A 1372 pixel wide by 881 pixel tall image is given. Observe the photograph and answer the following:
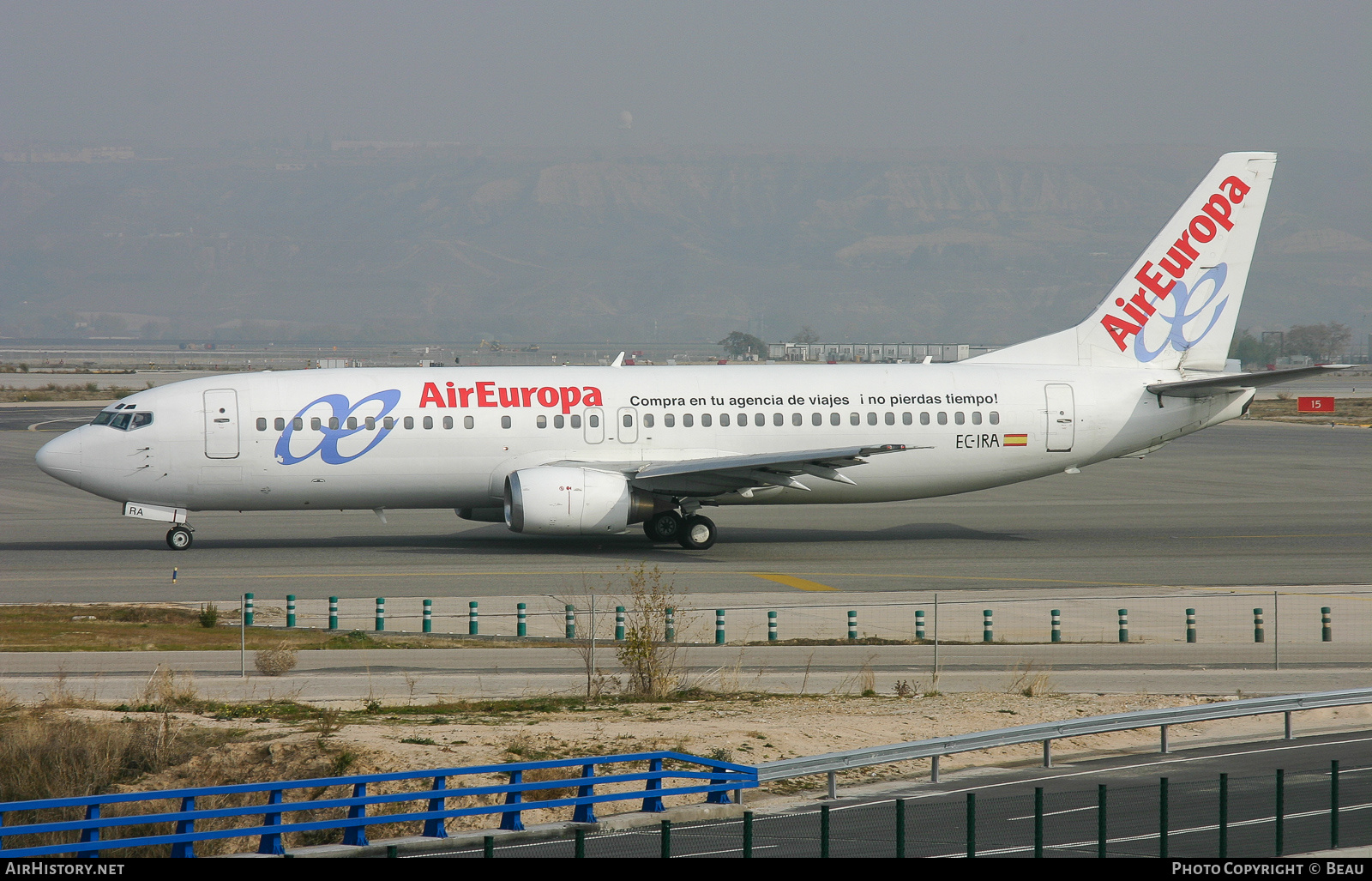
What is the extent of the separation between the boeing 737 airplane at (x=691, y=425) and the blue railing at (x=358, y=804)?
1903 centimetres

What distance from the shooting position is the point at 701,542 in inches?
1401

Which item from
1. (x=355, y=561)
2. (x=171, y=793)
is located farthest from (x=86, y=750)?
(x=355, y=561)

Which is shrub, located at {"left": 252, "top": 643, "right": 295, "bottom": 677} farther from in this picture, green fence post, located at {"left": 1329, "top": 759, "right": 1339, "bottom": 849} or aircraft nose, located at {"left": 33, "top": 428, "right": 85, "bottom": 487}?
green fence post, located at {"left": 1329, "top": 759, "right": 1339, "bottom": 849}

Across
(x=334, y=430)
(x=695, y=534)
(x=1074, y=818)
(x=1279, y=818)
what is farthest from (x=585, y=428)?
(x=1279, y=818)

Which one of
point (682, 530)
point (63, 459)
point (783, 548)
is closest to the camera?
point (63, 459)

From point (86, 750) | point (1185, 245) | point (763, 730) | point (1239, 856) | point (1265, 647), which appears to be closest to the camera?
point (1239, 856)

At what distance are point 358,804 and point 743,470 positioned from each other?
2209 centimetres

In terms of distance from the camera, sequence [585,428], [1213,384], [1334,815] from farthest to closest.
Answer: [1213,384] → [585,428] → [1334,815]

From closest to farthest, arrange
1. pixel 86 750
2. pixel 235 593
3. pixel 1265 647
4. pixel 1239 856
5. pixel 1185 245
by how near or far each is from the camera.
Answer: pixel 1239 856 → pixel 86 750 → pixel 1265 647 → pixel 235 593 → pixel 1185 245

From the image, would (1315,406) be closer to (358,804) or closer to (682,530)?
(682,530)

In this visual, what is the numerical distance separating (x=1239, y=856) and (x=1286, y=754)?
18.1 feet

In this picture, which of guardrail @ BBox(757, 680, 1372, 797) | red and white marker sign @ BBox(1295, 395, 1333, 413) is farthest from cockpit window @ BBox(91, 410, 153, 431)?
red and white marker sign @ BBox(1295, 395, 1333, 413)

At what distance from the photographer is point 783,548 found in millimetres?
36344

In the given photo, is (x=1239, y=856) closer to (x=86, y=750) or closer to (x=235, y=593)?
(x=86, y=750)
